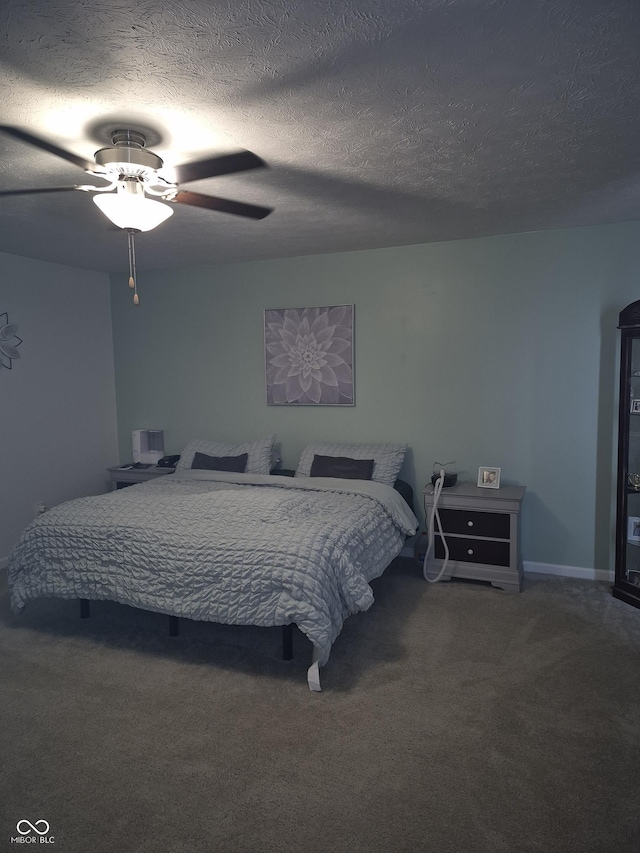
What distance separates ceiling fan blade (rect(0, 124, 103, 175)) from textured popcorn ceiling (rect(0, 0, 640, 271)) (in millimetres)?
81

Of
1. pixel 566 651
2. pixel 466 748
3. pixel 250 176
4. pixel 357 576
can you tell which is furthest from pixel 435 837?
pixel 250 176

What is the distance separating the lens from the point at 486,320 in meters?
4.12

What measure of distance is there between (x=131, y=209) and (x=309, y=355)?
2592 millimetres

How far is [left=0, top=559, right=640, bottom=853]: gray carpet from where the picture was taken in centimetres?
183

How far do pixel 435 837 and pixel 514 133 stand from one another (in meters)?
2.54

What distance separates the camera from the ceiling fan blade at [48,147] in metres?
1.91

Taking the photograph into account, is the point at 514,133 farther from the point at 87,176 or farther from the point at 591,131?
the point at 87,176

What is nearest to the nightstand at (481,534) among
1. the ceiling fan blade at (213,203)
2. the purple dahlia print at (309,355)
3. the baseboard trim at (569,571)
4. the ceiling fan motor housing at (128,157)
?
the baseboard trim at (569,571)

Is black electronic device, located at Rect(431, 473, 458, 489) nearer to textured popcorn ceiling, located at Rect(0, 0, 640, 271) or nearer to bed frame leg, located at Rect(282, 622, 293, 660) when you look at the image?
bed frame leg, located at Rect(282, 622, 293, 660)

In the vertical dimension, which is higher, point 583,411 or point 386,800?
point 583,411

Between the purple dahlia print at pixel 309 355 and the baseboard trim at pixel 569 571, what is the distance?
1.83 metres

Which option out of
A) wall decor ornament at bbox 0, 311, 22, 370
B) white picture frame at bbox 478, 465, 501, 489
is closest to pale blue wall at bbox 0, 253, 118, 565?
wall decor ornament at bbox 0, 311, 22, 370

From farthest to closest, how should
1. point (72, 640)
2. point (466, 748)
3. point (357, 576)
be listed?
point (72, 640) → point (357, 576) → point (466, 748)

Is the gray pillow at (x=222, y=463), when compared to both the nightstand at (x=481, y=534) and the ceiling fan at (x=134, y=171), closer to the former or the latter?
the nightstand at (x=481, y=534)
